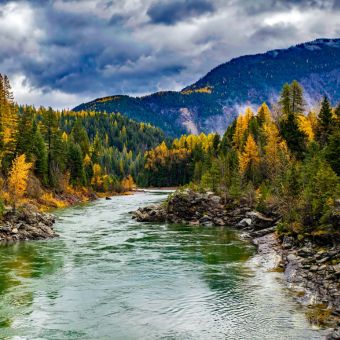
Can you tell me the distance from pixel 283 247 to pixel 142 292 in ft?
60.0

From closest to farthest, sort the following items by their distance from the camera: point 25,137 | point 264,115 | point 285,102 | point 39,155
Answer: point 25,137
point 39,155
point 285,102
point 264,115

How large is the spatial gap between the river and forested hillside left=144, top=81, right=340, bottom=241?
24.2 feet

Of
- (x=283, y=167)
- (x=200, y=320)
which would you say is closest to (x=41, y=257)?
(x=200, y=320)

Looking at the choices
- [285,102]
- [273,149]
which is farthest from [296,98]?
[273,149]

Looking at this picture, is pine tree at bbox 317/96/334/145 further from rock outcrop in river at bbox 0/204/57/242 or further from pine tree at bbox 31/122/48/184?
pine tree at bbox 31/122/48/184

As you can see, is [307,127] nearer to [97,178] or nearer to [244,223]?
[244,223]

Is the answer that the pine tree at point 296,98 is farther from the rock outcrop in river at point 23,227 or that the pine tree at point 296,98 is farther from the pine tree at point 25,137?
the rock outcrop in river at point 23,227

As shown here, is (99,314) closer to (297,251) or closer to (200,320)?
(200,320)

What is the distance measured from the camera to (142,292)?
106 feet

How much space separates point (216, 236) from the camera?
57938 mm

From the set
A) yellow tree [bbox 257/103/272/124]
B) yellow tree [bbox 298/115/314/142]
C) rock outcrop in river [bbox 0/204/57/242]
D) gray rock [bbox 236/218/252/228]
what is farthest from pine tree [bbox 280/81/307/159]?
rock outcrop in river [bbox 0/204/57/242]

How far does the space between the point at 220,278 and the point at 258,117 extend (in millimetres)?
85428

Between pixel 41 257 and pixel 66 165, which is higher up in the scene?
pixel 66 165

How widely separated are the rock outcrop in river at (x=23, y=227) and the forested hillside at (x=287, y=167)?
95.9ft
